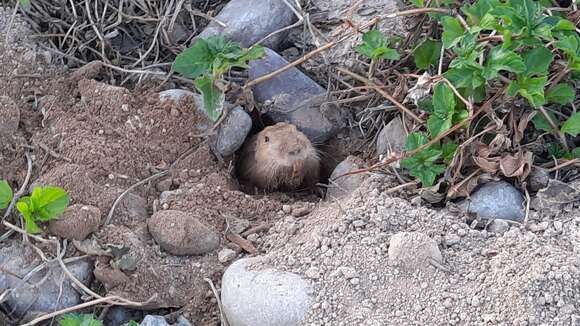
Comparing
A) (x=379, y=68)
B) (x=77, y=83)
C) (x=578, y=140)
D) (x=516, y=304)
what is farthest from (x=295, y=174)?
(x=516, y=304)

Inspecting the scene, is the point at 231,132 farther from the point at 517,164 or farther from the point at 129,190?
the point at 517,164

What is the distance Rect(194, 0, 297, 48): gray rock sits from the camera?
388cm

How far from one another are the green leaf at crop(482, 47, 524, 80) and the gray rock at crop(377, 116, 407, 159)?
22.4 inches

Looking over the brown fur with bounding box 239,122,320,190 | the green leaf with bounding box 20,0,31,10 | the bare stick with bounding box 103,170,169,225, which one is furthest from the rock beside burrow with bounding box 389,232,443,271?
the green leaf with bounding box 20,0,31,10

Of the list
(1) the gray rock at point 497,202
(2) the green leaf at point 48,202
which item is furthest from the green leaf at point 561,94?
(2) the green leaf at point 48,202

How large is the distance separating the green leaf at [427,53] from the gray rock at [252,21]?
2.59 ft

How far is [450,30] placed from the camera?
10.1ft

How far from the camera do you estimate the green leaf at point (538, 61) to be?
9.71ft

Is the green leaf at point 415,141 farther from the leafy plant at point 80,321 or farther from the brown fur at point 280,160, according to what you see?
the leafy plant at point 80,321

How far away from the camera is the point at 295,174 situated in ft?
13.4

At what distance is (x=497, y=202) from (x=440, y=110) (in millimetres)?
383

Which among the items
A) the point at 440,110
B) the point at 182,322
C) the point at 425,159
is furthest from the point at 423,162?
the point at 182,322

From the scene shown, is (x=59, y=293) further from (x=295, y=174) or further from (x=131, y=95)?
(x=295, y=174)

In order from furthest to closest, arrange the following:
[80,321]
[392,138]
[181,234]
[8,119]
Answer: [392,138] < [8,119] < [181,234] < [80,321]
